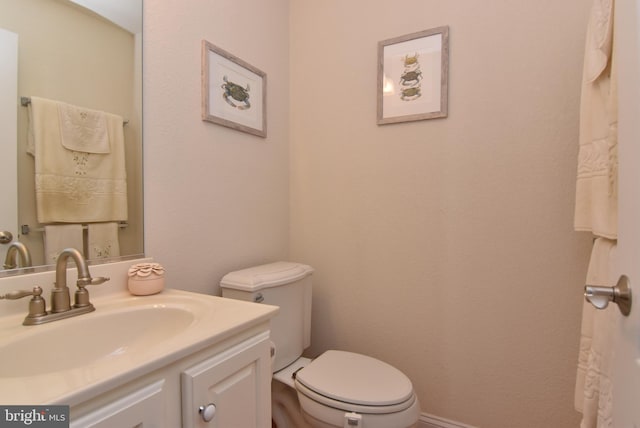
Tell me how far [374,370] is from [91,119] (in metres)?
1.28

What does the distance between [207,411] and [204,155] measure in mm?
897

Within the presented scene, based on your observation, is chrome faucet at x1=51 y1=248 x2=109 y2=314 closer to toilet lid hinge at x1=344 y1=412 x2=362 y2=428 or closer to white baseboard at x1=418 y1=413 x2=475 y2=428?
toilet lid hinge at x1=344 y1=412 x2=362 y2=428

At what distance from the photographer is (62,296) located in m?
0.77

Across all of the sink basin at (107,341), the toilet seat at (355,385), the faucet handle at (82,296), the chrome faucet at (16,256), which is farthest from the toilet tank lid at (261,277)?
the chrome faucet at (16,256)

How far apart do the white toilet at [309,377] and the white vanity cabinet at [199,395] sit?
30cm

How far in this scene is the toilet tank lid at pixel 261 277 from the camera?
119cm

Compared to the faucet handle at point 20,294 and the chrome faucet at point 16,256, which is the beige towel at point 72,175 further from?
the faucet handle at point 20,294

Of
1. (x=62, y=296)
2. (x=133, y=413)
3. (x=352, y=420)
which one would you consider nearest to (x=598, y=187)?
(x=352, y=420)

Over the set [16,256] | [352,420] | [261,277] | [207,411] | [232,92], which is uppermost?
[232,92]

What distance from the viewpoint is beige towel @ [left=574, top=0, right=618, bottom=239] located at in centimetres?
80

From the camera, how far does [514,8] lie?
1.26 metres

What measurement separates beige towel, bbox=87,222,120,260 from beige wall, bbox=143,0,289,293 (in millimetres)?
97

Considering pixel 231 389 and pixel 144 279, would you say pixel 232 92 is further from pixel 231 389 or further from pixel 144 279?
pixel 231 389

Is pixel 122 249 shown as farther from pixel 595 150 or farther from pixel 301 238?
pixel 595 150
